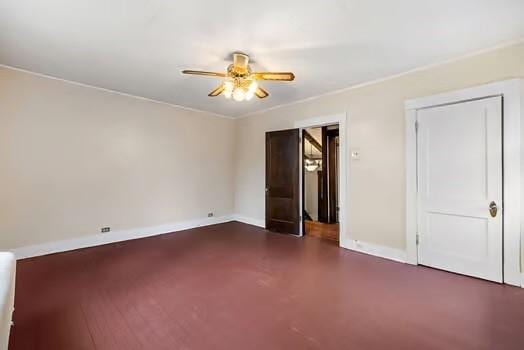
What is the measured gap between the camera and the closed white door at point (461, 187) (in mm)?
2674

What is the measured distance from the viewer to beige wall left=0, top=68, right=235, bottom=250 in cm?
335

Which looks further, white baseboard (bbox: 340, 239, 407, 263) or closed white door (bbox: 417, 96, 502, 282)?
white baseboard (bbox: 340, 239, 407, 263)

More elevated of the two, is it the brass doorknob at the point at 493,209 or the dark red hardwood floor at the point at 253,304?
the brass doorknob at the point at 493,209

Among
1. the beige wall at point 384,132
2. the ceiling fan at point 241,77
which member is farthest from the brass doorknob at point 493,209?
the ceiling fan at point 241,77

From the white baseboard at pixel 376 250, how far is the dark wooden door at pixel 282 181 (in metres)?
1.07

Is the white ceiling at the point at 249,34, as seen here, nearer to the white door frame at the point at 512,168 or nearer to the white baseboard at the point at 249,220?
the white door frame at the point at 512,168

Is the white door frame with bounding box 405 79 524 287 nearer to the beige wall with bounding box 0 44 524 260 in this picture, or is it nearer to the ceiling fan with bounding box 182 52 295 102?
the beige wall with bounding box 0 44 524 260

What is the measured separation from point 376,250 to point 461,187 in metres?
1.36

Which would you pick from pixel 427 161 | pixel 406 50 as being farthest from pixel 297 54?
pixel 427 161

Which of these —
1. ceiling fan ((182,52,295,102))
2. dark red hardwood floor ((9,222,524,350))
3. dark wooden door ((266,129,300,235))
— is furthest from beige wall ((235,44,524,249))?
ceiling fan ((182,52,295,102))

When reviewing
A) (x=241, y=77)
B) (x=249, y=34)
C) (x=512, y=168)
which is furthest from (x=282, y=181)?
(x=512, y=168)

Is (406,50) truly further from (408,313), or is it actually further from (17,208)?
(17,208)

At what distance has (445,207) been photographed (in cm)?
300

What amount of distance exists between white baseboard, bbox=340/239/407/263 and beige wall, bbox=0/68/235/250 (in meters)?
3.11
